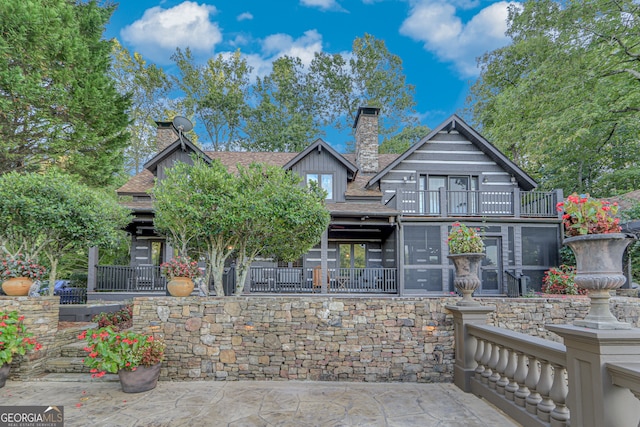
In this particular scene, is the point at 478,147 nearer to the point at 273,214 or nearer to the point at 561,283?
the point at 561,283

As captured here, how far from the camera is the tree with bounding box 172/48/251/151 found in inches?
941

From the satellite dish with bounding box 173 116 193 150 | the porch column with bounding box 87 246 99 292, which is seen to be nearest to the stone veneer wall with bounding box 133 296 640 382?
the porch column with bounding box 87 246 99 292

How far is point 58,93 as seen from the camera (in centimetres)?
1167

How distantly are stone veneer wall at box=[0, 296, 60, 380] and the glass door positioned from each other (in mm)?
12739

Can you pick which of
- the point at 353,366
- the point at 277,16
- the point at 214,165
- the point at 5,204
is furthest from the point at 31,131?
the point at 277,16

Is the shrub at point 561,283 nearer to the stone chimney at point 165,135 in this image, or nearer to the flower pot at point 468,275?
the flower pot at point 468,275

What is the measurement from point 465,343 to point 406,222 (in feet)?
24.6

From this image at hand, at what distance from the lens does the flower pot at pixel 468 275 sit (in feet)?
17.0

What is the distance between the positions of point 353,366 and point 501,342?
2.42 metres

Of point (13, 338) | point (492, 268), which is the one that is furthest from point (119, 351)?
point (492, 268)

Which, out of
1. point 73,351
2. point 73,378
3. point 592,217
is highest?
point 592,217

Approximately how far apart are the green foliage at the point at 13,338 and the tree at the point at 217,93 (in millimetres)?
20972

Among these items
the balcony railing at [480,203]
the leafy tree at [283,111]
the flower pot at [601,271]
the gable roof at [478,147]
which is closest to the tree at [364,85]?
the leafy tree at [283,111]

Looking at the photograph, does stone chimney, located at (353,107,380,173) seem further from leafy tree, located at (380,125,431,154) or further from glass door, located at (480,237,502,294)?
leafy tree, located at (380,125,431,154)
